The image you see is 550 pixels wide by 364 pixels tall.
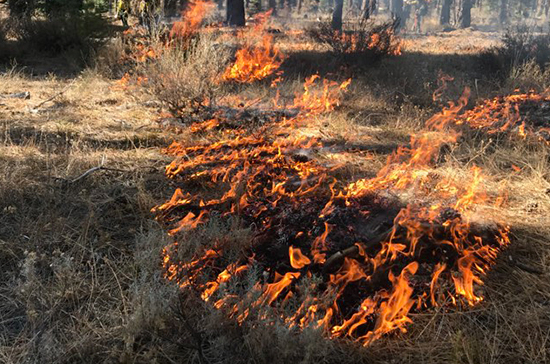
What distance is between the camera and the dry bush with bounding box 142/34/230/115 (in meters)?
5.74

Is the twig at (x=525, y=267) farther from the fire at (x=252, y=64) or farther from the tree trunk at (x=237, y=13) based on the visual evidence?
the tree trunk at (x=237, y=13)

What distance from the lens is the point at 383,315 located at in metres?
2.32

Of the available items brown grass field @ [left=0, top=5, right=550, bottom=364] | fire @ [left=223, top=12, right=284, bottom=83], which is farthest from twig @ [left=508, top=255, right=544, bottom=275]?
fire @ [left=223, top=12, right=284, bottom=83]

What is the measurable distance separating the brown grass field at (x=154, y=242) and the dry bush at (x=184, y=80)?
2cm

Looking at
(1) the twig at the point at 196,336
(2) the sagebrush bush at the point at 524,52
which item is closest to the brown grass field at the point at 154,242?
(1) the twig at the point at 196,336

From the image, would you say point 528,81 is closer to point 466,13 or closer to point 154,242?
point 154,242

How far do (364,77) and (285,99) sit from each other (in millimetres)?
2375

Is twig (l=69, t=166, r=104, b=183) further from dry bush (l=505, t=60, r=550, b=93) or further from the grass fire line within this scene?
dry bush (l=505, t=60, r=550, b=93)

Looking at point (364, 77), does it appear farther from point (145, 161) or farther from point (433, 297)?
point (433, 297)

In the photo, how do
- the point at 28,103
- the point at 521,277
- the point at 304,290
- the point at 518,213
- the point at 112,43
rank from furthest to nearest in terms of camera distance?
the point at 112,43, the point at 28,103, the point at 518,213, the point at 521,277, the point at 304,290

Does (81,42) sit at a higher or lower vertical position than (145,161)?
higher

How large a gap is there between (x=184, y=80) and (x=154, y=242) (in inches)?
131

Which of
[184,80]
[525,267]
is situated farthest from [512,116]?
[184,80]

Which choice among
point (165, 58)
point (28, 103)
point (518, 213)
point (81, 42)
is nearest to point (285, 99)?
point (165, 58)
